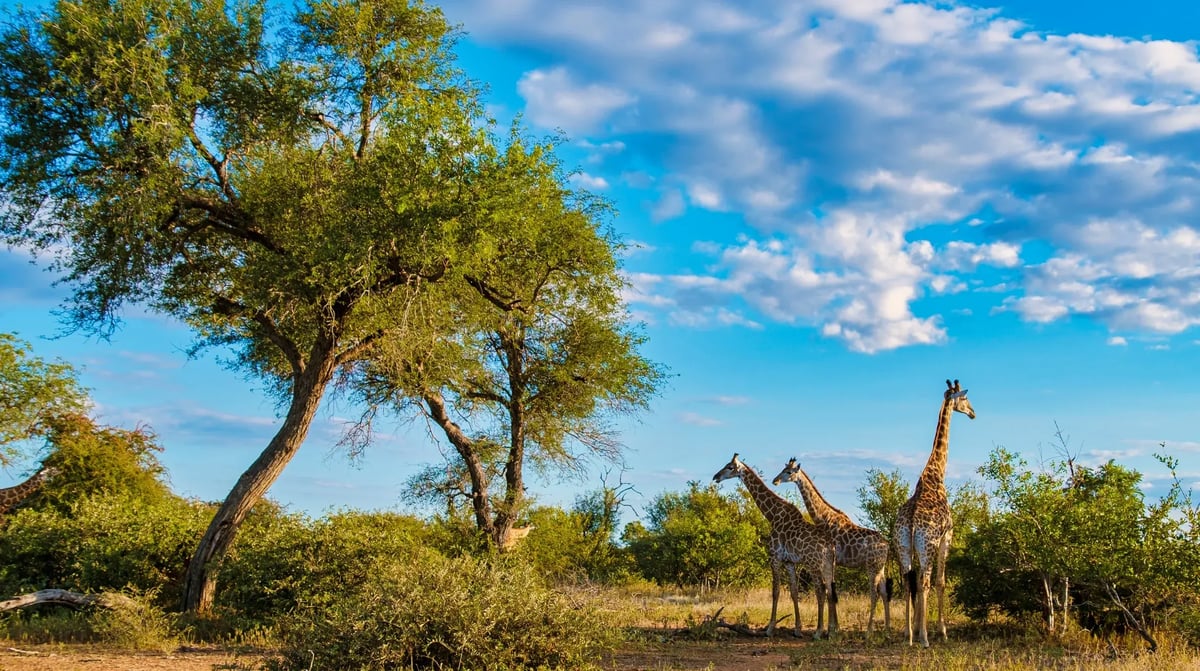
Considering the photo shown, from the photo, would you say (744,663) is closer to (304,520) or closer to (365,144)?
(304,520)

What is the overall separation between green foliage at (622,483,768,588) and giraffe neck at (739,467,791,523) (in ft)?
52.1

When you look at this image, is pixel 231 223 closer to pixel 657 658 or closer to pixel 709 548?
pixel 657 658

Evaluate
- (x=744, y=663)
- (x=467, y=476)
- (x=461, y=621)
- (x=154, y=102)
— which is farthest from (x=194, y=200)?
(x=744, y=663)

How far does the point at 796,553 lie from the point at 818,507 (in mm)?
1212

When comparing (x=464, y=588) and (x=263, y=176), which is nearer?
(x=464, y=588)

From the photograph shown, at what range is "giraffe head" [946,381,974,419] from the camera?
16922 mm

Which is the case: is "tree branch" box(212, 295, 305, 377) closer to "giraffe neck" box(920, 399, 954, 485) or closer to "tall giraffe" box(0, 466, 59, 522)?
"tall giraffe" box(0, 466, 59, 522)

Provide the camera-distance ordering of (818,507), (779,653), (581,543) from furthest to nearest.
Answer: (581,543) → (818,507) → (779,653)

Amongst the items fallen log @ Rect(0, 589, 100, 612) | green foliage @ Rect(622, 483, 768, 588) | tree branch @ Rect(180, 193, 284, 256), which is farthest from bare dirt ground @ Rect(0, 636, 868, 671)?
green foliage @ Rect(622, 483, 768, 588)

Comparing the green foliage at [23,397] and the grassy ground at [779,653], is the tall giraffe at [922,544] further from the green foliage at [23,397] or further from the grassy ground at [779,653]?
the green foliage at [23,397]

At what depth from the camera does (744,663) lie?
1242cm

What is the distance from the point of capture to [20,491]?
23422mm

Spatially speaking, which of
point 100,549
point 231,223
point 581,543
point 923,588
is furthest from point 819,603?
point 581,543

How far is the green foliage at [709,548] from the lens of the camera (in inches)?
1324
